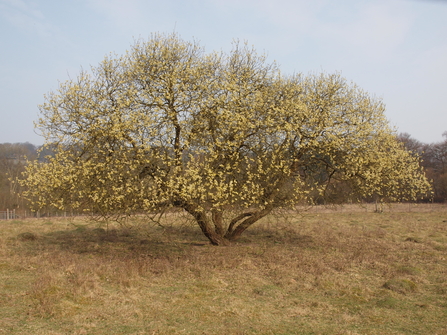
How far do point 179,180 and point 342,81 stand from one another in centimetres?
935

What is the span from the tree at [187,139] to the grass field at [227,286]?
86.8 inches

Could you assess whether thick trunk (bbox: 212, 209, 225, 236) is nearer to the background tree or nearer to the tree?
the tree

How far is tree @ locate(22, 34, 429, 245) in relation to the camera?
1346cm

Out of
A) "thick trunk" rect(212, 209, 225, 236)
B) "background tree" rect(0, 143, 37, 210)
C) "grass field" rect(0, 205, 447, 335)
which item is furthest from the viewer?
"background tree" rect(0, 143, 37, 210)

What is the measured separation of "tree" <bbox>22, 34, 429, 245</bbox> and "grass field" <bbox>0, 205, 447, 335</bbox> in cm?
221

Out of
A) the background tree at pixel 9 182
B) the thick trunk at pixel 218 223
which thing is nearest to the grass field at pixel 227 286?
the thick trunk at pixel 218 223

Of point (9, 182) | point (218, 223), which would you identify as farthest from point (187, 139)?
point (9, 182)

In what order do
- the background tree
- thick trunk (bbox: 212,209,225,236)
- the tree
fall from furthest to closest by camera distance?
the background tree → thick trunk (bbox: 212,209,225,236) → the tree

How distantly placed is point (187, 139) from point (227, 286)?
5.52 metres

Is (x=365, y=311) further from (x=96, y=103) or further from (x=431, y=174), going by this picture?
(x=431, y=174)

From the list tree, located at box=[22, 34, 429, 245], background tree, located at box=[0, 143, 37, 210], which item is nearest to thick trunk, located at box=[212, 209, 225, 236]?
tree, located at box=[22, 34, 429, 245]

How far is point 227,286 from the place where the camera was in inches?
451

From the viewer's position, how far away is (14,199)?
141 feet

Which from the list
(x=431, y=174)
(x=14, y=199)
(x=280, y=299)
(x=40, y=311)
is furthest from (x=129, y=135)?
(x=431, y=174)
